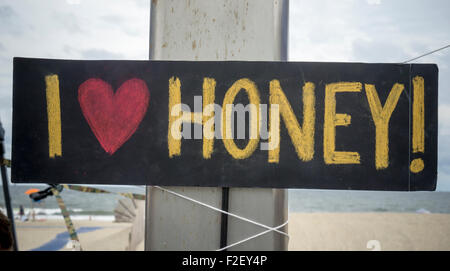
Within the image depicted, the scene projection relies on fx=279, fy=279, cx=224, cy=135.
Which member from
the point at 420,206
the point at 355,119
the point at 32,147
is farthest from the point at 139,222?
the point at 420,206

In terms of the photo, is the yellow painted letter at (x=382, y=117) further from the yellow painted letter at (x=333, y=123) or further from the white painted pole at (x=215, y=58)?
the white painted pole at (x=215, y=58)

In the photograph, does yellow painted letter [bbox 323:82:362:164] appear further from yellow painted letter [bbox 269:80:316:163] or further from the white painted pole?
the white painted pole

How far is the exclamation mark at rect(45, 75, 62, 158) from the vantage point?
1415 mm

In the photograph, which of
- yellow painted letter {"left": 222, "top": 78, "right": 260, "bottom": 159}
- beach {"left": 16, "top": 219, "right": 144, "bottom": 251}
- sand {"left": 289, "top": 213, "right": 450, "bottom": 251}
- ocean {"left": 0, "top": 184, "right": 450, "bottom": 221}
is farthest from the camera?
ocean {"left": 0, "top": 184, "right": 450, "bottom": 221}

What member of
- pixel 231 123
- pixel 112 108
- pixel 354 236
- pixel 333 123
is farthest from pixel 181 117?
pixel 354 236

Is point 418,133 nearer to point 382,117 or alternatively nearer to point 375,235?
point 382,117

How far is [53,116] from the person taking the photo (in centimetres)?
142

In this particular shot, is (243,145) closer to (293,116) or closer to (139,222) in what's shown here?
(293,116)

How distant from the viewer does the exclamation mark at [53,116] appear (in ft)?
4.64

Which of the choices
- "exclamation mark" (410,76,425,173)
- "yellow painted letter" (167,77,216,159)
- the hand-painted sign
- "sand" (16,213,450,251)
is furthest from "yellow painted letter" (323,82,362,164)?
"sand" (16,213,450,251)

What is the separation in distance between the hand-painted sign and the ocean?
14.6 metres

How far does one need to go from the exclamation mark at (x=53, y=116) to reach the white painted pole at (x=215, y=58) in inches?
20.4

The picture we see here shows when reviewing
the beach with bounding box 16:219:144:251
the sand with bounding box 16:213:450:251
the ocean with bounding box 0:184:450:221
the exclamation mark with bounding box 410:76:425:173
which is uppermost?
the exclamation mark with bounding box 410:76:425:173
